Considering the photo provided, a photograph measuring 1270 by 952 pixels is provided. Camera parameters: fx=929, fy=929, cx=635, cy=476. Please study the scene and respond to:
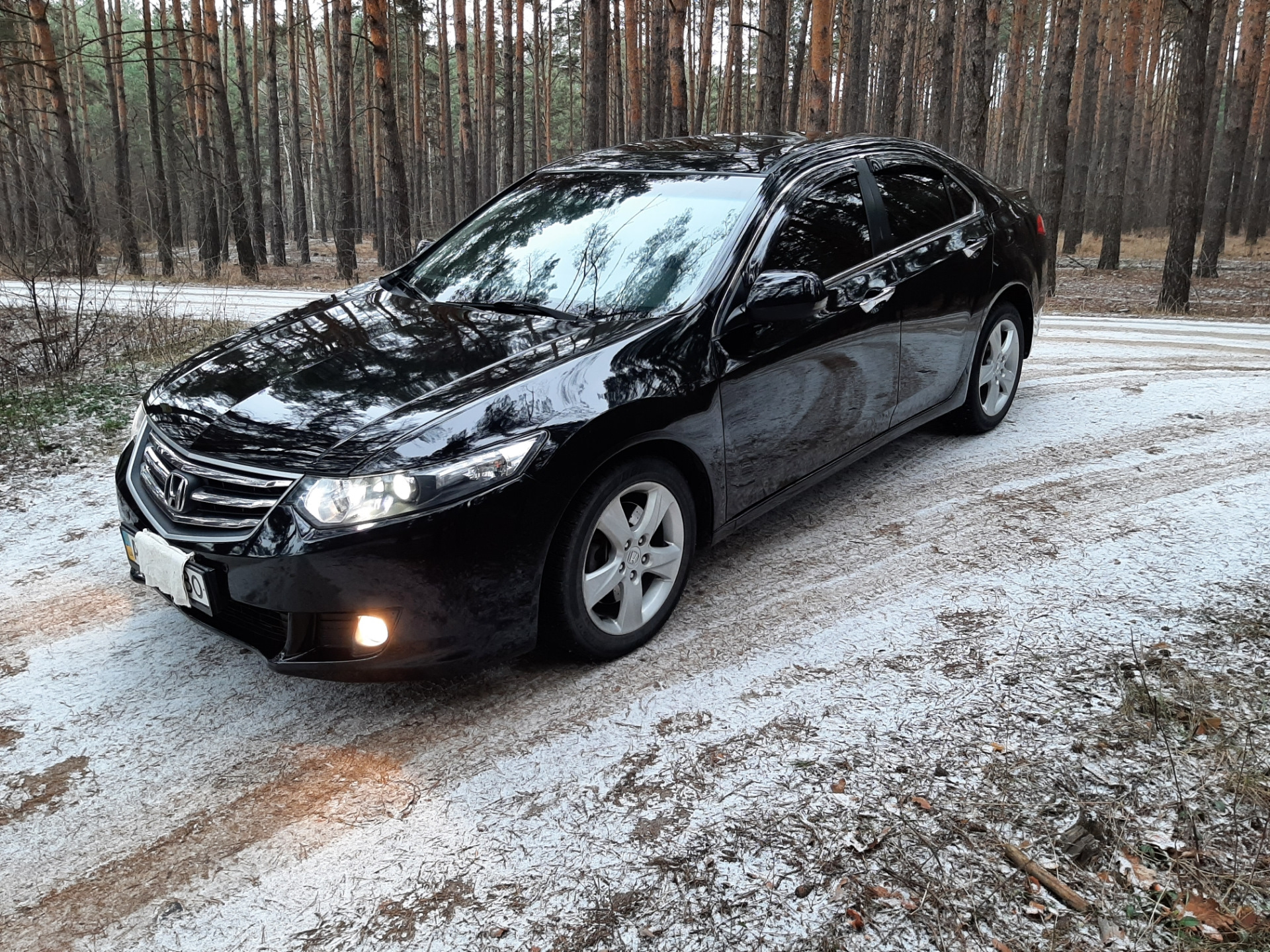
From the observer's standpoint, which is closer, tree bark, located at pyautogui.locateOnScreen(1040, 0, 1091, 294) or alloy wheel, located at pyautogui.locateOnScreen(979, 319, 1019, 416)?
alloy wheel, located at pyautogui.locateOnScreen(979, 319, 1019, 416)

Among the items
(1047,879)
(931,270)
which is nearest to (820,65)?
(931,270)

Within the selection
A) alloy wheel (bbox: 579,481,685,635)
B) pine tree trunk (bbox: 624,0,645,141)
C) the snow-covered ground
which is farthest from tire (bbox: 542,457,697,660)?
pine tree trunk (bbox: 624,0,645,141)

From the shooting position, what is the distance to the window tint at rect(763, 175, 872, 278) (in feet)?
12.8

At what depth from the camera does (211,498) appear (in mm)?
2916

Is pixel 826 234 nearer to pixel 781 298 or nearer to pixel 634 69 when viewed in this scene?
pixel 781 298

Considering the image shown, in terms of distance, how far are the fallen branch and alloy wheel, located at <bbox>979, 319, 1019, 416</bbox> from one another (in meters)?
3.61

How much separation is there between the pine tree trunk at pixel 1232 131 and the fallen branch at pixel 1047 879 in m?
20.0

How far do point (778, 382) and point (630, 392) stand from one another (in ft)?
2.83

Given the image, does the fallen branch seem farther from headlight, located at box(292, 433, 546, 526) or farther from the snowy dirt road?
headlight, located at box(292, 433, 546, 526)

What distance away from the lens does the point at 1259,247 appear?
27781 mm

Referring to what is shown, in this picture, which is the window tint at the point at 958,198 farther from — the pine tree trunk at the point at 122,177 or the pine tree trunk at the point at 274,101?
the pine tree trunk at the point at 274,101

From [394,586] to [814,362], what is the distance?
2.08 m

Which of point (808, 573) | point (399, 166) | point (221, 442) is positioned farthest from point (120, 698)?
point (399, 166)

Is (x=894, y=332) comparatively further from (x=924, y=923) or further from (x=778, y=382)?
(x=924, y=923)
